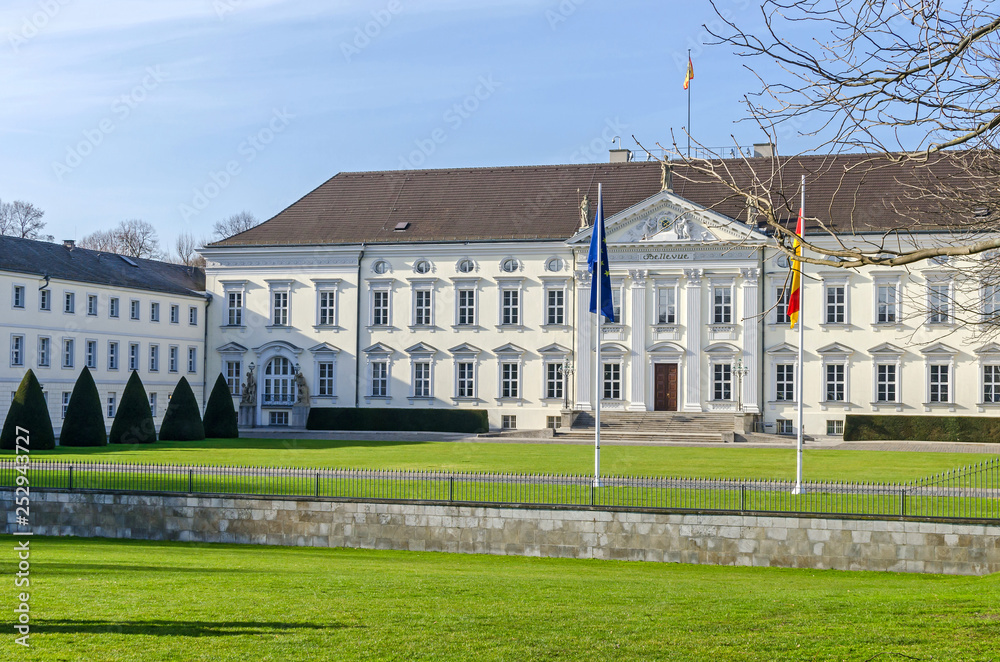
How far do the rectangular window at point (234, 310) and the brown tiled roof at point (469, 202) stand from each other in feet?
9.39

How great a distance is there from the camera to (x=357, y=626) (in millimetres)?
11219

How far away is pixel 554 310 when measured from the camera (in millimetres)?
52969

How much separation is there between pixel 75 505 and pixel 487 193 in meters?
35.4

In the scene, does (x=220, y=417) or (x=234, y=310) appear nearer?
(x=220, y=417)

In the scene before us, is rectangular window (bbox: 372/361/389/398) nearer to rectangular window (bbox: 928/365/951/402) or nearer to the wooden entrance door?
the wooden entrance door

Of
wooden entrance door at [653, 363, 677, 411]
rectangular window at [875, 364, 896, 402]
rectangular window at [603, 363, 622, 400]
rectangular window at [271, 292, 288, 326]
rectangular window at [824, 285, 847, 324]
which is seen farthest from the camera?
rectangular window at [271, 292, 288, 326]

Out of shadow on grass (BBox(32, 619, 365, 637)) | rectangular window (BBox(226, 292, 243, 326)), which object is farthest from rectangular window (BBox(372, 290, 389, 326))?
shadow on grass (BBox(32, 619, 365, 637))

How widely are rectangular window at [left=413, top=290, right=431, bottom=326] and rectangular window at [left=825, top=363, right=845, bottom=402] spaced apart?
1962cm

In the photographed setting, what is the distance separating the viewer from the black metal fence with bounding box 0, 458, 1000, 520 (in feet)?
68.9

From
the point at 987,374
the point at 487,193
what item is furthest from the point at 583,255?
the point at 987,374

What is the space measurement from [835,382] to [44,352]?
36068 millimetres

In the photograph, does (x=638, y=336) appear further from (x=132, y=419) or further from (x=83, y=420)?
(x=83, y=420)

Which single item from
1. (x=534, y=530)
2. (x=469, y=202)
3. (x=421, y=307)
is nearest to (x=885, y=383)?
(x=469, y=202)

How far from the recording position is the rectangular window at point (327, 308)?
183ft
